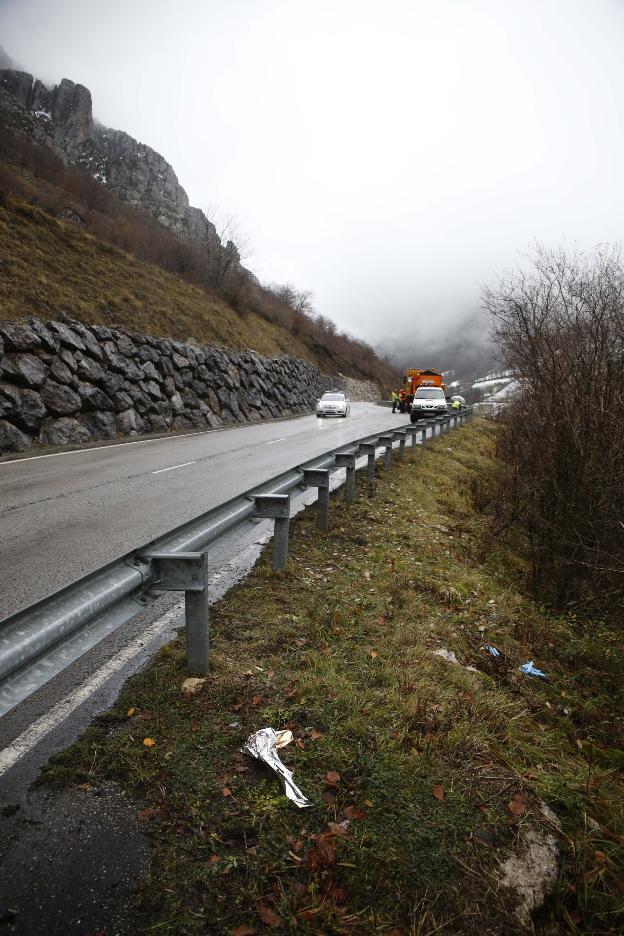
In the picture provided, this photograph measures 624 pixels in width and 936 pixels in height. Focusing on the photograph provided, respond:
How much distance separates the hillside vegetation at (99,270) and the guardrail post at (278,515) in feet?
46.3

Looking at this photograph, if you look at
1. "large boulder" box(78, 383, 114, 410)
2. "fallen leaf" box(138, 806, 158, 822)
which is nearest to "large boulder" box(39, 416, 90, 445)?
"large boulder" box(78, 383, 114, 410)

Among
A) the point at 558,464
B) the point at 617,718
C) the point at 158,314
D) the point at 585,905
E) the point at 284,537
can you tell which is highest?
the point at 158,314

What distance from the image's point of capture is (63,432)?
1454 cm

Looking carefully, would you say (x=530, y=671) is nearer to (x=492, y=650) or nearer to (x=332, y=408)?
(x=492, y=650)

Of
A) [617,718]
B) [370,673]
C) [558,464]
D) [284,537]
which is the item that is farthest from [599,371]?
[370,673]

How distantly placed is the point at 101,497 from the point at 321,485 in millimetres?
3878

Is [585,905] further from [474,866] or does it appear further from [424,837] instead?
[424,837]

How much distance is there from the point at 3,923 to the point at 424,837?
1.60 metres

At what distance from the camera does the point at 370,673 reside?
351cm

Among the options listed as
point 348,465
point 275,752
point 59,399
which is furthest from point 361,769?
point 59,399

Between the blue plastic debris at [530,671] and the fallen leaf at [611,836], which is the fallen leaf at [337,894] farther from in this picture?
the blue plastic debris at [530,671]

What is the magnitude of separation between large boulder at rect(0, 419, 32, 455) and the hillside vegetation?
4.30 m

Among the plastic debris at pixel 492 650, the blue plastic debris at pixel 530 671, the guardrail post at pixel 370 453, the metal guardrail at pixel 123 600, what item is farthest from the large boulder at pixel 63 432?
the blue plastic debris at pixel 530 671

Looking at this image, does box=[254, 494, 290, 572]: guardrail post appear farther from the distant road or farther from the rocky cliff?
the rocky cliff
